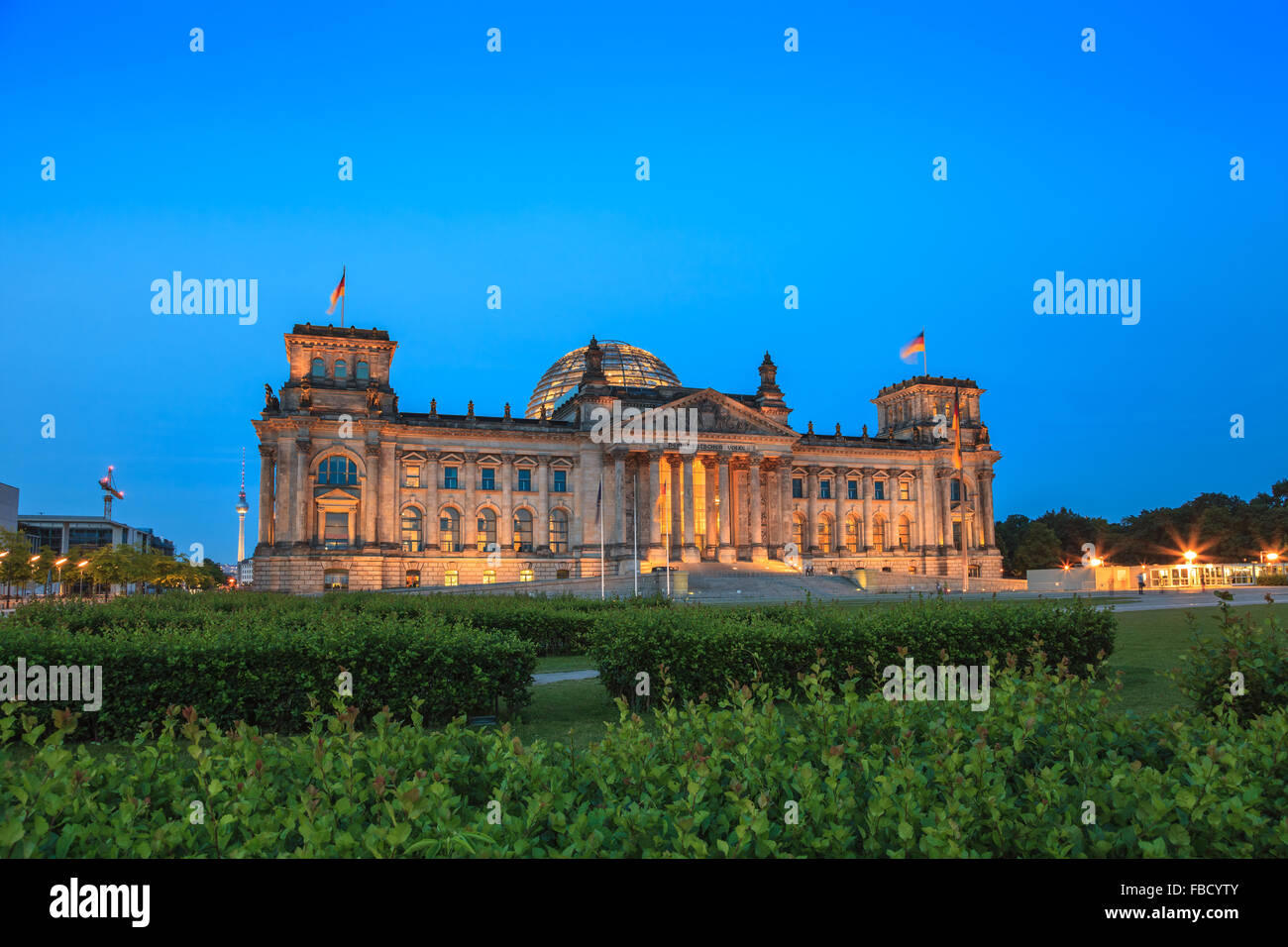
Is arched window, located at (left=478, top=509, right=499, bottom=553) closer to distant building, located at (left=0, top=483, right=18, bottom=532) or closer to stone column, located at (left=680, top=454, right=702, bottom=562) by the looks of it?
stone column, located at (left=680, top=454, right=702, bottom=562)

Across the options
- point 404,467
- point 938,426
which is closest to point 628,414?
point 404,467

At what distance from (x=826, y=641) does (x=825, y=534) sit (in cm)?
7103

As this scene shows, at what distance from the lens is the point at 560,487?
3078 inches

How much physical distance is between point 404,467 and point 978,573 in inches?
2296

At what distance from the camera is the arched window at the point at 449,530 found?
74.8m

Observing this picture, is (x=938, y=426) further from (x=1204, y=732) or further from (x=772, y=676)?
(x=1204, y=732)

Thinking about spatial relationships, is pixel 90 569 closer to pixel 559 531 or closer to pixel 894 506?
pixel 559 531

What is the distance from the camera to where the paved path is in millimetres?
21105

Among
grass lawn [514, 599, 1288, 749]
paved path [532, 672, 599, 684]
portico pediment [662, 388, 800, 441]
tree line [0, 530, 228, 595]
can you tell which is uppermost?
portico pediment [662, 388, 800, 441]

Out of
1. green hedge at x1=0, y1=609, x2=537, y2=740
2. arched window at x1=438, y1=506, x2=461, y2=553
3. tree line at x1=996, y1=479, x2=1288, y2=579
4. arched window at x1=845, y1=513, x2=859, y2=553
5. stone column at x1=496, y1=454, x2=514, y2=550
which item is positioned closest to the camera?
green hedge at x1=0, y1=609, x2=537, y2=740

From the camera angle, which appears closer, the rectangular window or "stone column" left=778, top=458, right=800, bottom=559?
the rectangular window

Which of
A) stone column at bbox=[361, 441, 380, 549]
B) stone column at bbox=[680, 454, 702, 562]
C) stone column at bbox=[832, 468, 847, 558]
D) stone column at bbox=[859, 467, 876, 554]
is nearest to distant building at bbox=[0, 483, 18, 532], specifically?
stone column at bbox=[361, 441, 380, 549]

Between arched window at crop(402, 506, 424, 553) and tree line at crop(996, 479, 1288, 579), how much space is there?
79.0m
